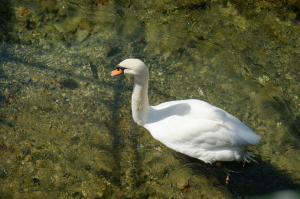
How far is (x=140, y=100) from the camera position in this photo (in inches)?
226

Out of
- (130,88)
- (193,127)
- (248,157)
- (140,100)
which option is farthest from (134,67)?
(248,157)

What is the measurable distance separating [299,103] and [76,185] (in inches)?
126

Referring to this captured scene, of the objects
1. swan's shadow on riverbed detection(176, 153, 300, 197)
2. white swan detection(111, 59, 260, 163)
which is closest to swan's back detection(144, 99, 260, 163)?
white swan detection(111, 59, 260, 163)

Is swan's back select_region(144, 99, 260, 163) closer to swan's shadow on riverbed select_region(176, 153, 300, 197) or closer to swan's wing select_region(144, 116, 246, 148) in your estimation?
swan's wing select_region(144, 116, 246, 148)

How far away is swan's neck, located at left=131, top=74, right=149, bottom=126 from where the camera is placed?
5.63m

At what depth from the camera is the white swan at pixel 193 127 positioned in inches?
207

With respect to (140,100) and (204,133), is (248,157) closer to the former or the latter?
(204,133)

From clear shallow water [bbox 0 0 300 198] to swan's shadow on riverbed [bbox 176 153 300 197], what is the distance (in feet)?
0.04

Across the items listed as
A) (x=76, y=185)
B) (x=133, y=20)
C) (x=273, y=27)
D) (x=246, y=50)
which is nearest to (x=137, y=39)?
(x=133, y=20)

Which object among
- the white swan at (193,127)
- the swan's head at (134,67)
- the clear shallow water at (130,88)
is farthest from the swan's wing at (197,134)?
the swan's head at (134,67)

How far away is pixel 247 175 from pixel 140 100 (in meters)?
1.50

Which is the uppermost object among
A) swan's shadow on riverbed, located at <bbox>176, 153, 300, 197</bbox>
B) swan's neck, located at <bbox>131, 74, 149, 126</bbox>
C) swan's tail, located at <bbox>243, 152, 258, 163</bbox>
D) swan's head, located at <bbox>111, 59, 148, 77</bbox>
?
swan's head, located at <bbox>111, 59, 148, 77</bbox>

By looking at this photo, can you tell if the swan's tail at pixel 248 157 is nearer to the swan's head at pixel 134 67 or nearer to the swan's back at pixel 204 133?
the swan's back at pixel 204 133

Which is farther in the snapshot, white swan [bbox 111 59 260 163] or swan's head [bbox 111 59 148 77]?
swan's head [bbox 111 59 148 77]
